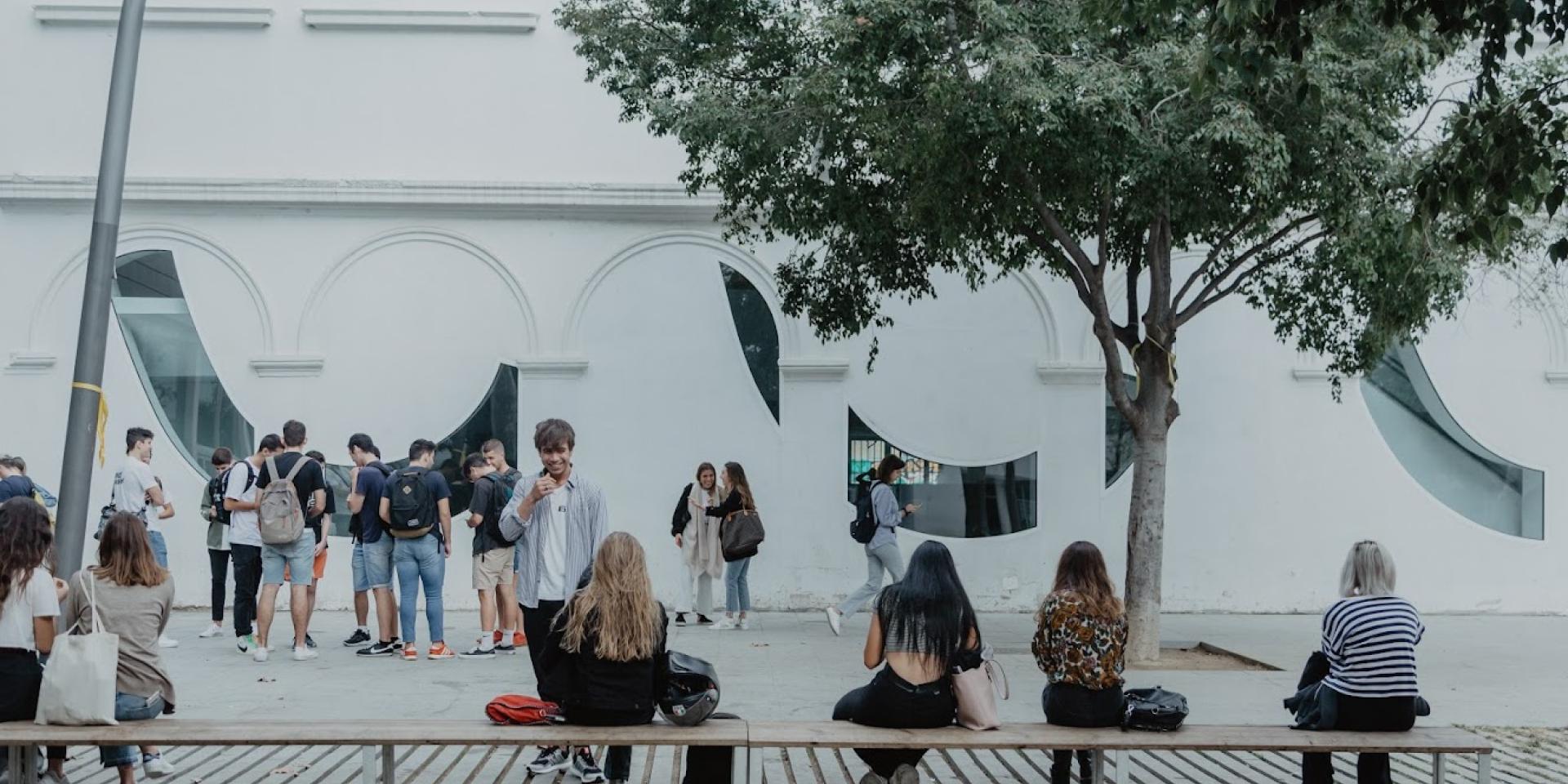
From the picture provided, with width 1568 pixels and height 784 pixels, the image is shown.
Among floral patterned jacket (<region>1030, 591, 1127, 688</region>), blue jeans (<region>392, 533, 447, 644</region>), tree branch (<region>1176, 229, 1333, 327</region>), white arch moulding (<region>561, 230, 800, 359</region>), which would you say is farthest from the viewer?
white arch moulding (<region>561, 230, 800, 359</region>)

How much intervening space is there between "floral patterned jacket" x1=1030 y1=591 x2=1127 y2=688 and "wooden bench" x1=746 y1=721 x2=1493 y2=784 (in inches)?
9.6

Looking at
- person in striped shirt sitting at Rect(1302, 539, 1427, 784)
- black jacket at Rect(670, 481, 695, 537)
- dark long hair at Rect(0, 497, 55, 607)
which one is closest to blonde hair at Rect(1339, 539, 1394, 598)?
person in striped shirt sitting at Rect(1302, 539, 1427, 784)

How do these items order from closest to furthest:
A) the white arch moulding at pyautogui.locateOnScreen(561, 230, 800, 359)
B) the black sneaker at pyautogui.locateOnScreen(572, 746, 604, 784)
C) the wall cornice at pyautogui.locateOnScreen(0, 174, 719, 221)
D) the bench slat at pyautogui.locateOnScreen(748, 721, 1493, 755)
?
the bench slat at pyautogui.locateOnScreen(748, 721, 1493, 755)
the black sneaker at pyautogui.locateOnScreen(572, 746, 604, 784)
the wall cornice at pyautogui.locateOnScreen(0, 174, 719, 221)
the white arch moulding at pyautogui.locateOnScreen(561, 230, 800, 359)

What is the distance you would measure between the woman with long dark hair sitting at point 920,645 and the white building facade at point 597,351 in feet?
30.4

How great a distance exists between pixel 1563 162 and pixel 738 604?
30.5 ft

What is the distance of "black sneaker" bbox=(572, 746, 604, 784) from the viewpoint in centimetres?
759

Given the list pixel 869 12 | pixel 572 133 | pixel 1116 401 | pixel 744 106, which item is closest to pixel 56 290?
pixel 572 133

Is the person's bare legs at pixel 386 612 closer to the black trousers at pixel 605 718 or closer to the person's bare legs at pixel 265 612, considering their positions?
the person's bare legs at pixel 265 612

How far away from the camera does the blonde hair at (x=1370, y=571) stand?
22.1 ft

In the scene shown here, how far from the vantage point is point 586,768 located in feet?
25.2

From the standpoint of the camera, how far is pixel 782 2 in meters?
13.8

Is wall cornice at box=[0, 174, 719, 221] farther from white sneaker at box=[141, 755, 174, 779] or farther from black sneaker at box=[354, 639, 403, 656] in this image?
white sneaker at box=[141, 755, 174, 779]

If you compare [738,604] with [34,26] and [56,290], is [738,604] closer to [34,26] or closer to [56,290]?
[56,290]

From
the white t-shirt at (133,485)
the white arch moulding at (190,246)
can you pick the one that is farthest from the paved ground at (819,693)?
the white arch moulding at (190,246)
